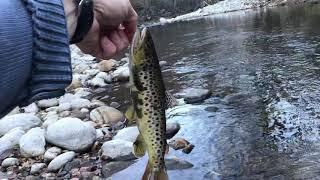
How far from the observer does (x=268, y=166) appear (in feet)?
22.1

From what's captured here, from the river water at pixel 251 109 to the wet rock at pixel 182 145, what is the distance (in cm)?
12

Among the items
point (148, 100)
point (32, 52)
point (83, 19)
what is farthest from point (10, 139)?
point (32, 52)

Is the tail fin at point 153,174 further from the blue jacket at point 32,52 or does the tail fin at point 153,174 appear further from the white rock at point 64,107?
the white rock at point 64,107

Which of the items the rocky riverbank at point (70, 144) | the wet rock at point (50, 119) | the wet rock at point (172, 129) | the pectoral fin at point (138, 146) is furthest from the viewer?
the wet rock at point (50, 119)

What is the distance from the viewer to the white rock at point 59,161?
7699mm

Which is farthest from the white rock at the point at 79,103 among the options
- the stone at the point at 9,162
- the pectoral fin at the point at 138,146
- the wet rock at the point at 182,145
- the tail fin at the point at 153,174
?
the pectoral fin at the point at 138,146

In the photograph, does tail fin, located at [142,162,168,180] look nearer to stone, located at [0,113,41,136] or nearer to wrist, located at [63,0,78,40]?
wrist, located at [63,0,78,40]

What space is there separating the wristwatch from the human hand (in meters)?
0.05

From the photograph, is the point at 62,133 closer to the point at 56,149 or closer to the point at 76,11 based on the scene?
the point at 56,149

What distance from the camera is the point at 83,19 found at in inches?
68.0

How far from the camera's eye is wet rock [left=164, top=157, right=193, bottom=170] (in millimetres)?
6921

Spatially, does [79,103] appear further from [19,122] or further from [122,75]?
[122,75]

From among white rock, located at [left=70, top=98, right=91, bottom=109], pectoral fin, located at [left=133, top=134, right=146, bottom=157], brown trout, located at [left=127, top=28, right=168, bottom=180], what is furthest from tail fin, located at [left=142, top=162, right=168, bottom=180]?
white rock, located at [left=70, top=98, right=91, bottom=109]

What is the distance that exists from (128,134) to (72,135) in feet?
2.92
